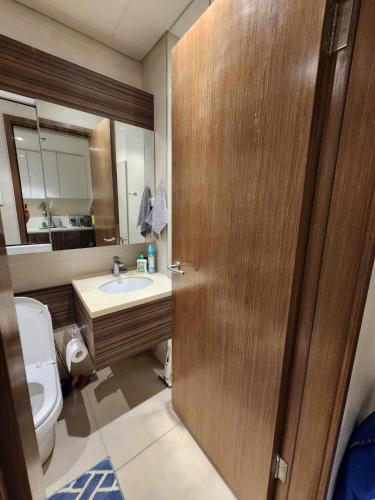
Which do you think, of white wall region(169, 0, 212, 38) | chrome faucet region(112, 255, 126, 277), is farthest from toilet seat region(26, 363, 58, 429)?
white wall region(169, 0, 212, 38)

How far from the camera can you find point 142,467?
3.86 feet

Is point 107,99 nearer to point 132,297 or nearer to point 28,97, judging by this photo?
point 28,97

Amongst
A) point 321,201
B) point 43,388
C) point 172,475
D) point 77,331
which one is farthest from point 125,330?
point 321,201

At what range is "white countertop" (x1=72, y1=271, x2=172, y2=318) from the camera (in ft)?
3.94

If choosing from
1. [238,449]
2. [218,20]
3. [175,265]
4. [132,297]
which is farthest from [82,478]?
[218,20]

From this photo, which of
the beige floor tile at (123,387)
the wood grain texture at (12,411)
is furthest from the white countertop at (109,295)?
the beige floor tile at (123,387)

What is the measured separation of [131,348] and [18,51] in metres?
1.74

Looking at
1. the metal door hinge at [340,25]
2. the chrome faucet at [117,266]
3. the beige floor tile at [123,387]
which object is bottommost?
the beige floor tile at [123,387]

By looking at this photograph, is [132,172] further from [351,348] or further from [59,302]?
[351,348]

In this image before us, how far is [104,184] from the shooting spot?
1.63 m

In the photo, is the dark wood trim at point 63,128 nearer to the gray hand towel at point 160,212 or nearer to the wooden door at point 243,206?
the gray hand towel at point 160,212

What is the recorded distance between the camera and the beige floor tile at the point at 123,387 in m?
1.50

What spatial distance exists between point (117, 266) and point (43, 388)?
845 millimetres

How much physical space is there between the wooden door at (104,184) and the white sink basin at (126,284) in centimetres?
31
